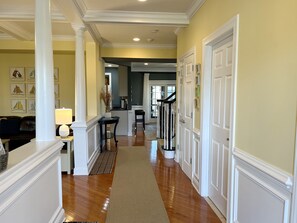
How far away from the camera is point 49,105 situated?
2326 mm

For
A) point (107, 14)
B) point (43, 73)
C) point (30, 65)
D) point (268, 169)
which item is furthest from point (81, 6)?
point (30, 65)

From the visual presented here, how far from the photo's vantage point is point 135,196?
327 cm

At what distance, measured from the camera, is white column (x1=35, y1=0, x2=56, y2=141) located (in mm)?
2242

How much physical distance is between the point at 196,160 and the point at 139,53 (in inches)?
146

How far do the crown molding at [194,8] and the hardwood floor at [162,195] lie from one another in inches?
106

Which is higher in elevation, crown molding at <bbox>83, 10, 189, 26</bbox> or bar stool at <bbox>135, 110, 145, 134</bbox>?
crown molding at <bbox>83, 10, 189, 26</bbox>

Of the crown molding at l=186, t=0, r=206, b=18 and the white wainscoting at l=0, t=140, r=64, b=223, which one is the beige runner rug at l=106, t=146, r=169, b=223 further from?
the crown molding at l=186, t=0, r=206, b=18

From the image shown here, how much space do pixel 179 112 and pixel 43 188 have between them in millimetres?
3207

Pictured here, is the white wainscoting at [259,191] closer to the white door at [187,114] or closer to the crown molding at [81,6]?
the white door at [187,114]

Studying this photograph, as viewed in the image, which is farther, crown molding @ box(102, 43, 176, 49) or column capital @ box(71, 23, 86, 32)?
crown molding @ box(102, 43, 176, 49)

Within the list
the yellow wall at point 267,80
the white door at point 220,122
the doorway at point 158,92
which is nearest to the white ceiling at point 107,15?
the white door at point 220,122

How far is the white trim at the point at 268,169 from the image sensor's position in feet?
4.85

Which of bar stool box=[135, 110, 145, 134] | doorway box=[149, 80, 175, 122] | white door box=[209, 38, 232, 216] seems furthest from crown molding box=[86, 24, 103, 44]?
doorway box=[149, 80, 175, 122]

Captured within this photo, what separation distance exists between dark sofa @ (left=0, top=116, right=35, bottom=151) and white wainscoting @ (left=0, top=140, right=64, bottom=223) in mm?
2994
